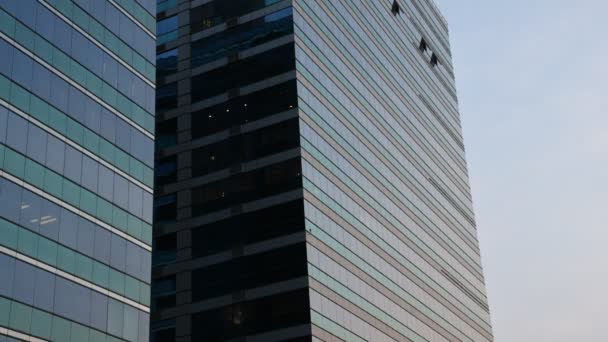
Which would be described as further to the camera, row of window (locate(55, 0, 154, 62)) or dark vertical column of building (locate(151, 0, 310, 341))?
dark vertical column of building (locate(151, 0, 310, 341))

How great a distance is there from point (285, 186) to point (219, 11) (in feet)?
77.2

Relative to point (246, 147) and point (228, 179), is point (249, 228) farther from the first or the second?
point (246, 147)

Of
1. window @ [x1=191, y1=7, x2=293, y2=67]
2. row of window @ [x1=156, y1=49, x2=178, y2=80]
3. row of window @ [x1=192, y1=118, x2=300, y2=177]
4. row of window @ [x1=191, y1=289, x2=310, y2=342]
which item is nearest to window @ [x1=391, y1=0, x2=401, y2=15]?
window @ [x1=191, y1=7, x2=293, y2=67]

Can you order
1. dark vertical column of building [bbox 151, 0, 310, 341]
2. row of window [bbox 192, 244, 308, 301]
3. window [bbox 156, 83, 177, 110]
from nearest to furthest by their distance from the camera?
row of window [bbox 192, 244, 308, 301], dark vertical column of building [bbox 151, 0, 310, 341], window [bbox 156, 83, 177, 110]

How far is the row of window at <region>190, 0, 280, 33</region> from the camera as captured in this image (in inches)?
3866

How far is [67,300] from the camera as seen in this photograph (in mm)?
56344

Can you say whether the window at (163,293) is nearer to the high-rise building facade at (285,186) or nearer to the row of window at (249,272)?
the high-rise building facade at (285,186)

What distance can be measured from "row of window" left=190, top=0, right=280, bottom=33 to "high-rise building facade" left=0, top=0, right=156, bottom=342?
28.7 meters

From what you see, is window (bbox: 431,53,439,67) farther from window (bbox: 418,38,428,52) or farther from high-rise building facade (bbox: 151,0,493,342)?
high-rise building facade (bbox: 151,0,493,342)

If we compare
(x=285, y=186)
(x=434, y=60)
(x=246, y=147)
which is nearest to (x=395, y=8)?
(x=434, y=60)

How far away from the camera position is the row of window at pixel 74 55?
5934cm

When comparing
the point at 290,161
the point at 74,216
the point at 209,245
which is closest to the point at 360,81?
the point at 290,161

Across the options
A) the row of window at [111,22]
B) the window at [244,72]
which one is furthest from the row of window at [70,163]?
the window at [244,72]

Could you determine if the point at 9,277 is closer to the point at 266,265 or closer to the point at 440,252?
the point at 266,265
